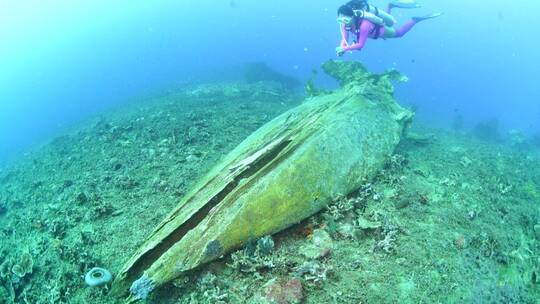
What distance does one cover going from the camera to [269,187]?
5.18m

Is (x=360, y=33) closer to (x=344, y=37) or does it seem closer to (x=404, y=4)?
(x=344, y=37)

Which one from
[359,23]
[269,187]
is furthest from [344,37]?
[269,187]

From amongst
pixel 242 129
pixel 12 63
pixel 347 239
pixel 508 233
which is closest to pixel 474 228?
pixel 508 233

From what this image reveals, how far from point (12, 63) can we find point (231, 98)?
122 meters

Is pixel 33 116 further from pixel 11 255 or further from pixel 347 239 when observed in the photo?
pixel 347 239

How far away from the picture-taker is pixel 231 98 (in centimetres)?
1908

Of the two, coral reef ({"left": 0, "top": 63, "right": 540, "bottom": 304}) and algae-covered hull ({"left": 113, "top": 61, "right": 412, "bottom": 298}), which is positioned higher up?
algae-covered hull ({"left": 113, "top": 61, "right": 412, "bottom": 298})

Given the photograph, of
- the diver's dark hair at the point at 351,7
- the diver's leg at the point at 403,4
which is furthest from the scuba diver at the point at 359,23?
the diver's leg at the point at 403,4

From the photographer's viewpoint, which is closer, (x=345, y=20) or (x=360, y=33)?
(x=345, y=20)

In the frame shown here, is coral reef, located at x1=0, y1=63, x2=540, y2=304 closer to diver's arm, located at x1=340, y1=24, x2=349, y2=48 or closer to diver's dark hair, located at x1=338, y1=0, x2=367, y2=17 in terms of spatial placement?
diver's arm, located at x1=340, y1=24, x2=349, y2=48

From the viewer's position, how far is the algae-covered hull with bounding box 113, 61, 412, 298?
454 cm

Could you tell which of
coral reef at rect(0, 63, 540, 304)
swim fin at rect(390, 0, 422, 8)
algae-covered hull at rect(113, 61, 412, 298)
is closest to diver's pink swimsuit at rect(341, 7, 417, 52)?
algae-covered hull at rect(113, 61, 412, 298)

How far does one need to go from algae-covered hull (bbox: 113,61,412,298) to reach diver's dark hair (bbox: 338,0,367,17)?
141 inches

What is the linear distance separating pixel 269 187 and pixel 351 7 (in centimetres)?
768
